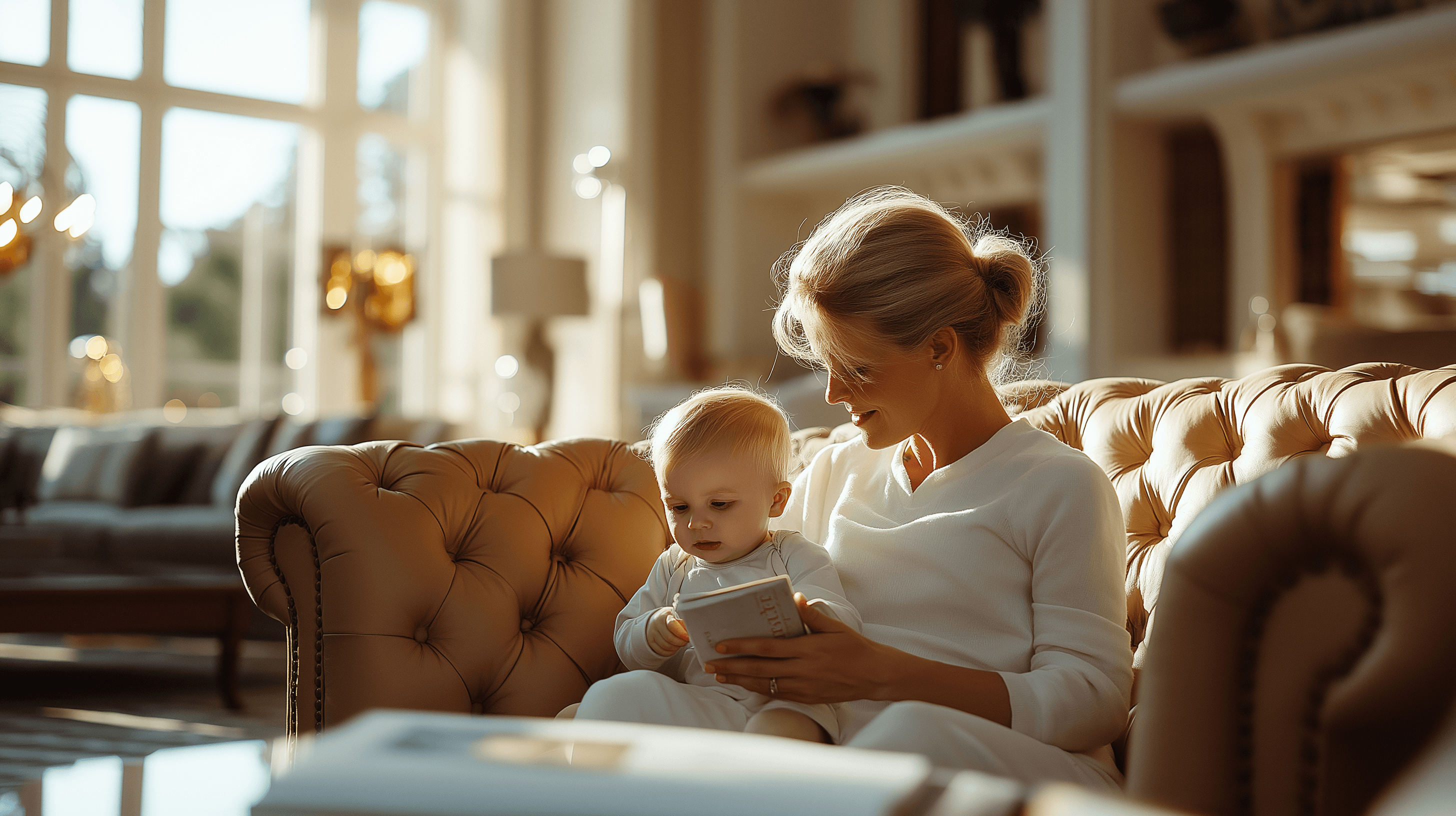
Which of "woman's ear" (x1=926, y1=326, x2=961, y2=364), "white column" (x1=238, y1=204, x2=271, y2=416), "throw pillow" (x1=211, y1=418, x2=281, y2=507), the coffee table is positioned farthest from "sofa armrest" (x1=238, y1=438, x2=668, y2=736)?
"white column" (x1=238, y1=204, x2=271, y2=416)

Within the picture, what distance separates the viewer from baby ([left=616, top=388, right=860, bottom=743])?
4.98ft

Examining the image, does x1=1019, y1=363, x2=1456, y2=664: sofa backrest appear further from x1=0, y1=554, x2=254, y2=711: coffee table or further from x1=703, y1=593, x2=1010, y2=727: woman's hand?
x1=0, y1=554, x2=254, y2=711: coffee table

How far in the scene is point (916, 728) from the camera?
3.75 ft

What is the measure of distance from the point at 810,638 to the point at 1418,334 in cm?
254

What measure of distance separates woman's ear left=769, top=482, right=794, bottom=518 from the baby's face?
2 centimetres

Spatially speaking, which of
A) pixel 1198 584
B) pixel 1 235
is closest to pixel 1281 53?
pixel 1198 584

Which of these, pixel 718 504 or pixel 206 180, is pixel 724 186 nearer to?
pixel 206 180

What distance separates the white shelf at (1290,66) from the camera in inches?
163

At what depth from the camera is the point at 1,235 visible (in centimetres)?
449

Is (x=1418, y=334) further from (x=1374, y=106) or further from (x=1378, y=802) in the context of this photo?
(x=1378, y=802)

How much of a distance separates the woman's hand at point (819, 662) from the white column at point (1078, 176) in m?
4.06

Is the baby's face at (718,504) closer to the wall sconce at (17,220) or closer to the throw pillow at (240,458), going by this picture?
the throw pillow at (240,458)

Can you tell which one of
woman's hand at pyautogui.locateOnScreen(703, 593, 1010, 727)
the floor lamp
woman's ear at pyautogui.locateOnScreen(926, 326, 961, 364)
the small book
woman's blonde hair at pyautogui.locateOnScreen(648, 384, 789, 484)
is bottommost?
woman's hand at pyautogui.locateOnScreen(703, 593, 1010, 727)

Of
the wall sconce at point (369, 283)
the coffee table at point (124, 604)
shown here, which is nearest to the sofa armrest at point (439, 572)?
the coffee table at point (124, 604)
